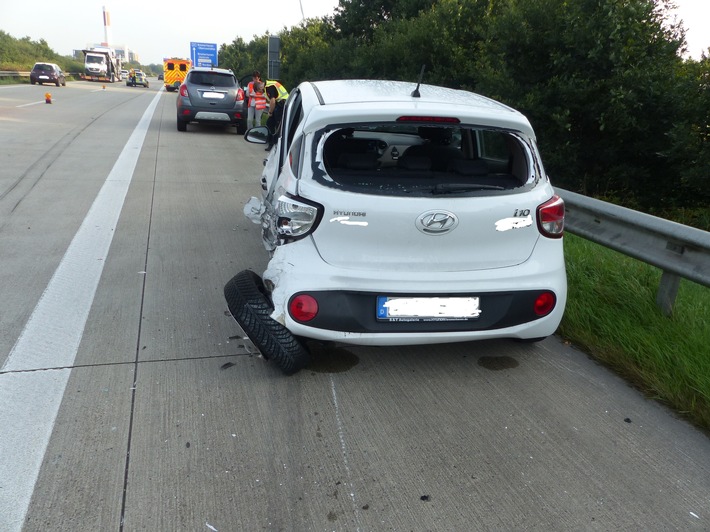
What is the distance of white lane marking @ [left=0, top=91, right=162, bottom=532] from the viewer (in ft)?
8.22

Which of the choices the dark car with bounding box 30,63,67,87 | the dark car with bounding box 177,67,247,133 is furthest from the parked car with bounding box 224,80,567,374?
the dark car with bounding box 30,63,67,87

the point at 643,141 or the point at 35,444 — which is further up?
the point at 643,141

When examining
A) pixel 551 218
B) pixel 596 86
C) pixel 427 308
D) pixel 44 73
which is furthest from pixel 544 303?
pixel 44 73

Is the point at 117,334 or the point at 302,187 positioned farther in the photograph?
the point at 117,334

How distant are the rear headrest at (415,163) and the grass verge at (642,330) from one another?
1.66 meters

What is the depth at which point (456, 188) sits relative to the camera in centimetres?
322

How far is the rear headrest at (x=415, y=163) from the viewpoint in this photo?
139 inches

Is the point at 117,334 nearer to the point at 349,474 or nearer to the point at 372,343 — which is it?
the point at 372,343

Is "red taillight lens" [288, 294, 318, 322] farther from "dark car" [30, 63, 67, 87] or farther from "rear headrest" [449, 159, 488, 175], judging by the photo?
"dark car" [30, 63, 67, 87]

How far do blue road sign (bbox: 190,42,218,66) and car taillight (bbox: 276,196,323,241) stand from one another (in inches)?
1958

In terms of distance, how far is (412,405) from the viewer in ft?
10.6

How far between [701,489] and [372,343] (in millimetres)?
1658

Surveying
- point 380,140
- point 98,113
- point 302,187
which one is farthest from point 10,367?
point 98,113

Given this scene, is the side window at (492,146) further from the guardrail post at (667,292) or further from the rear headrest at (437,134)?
the guardrail post at (667,292)
